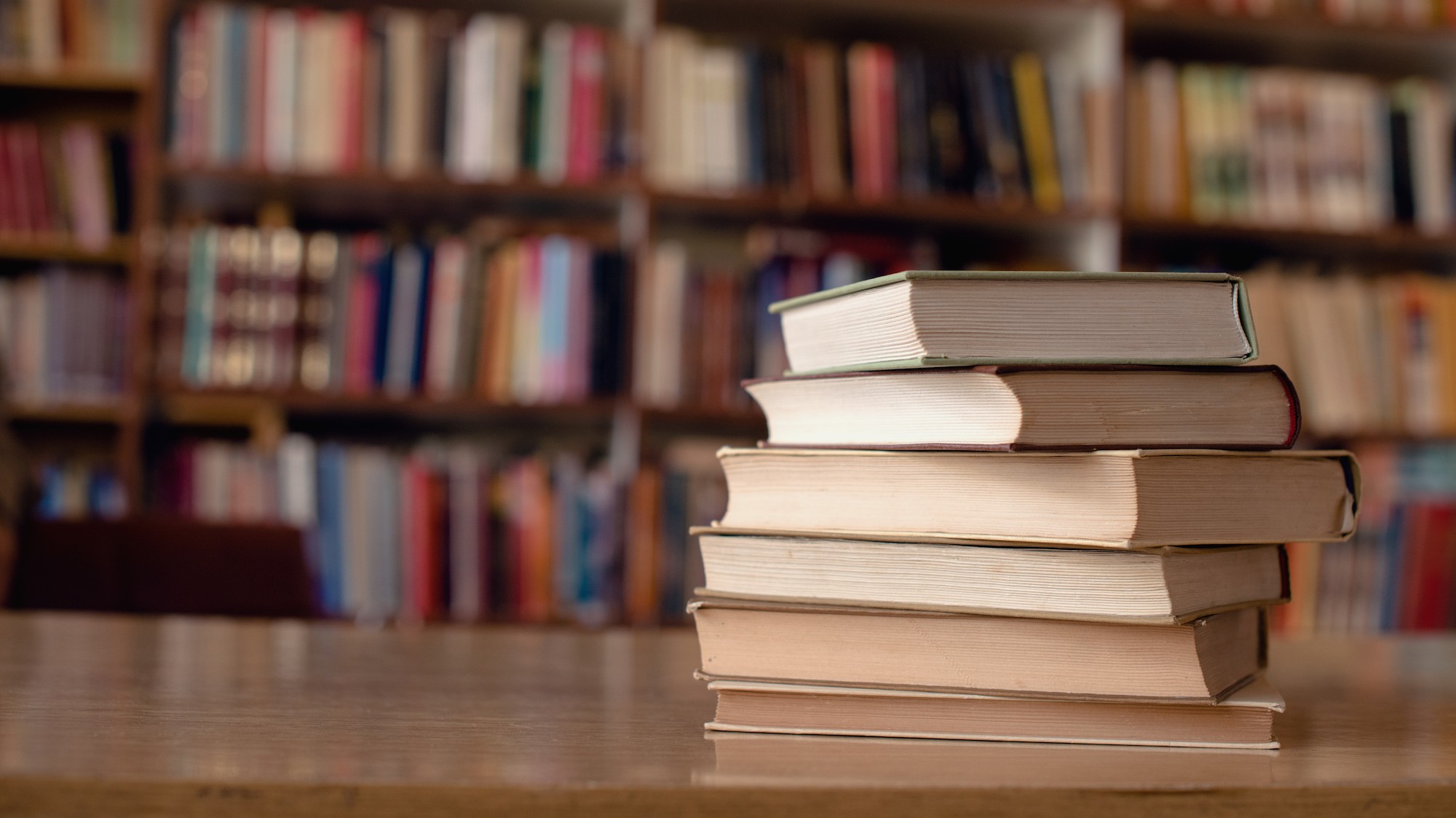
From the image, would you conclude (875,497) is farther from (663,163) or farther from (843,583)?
(663,163)

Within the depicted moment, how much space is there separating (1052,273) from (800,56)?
5.75 feet

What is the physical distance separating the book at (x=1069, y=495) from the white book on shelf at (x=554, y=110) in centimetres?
165

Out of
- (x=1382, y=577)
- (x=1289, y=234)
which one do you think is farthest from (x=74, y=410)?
(x=1382, y=577)

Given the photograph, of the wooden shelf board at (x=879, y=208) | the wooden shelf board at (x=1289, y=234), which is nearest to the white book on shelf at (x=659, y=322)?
the wooden shelf board at (x=879, y=208)

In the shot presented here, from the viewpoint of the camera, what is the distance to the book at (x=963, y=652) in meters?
0.50

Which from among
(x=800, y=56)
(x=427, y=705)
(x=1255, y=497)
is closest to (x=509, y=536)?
(x=800, y=56)

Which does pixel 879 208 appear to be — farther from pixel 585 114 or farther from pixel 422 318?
pixel 422 318

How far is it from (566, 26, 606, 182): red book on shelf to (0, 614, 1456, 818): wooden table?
5.02ft

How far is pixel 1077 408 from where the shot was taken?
0.52 meters

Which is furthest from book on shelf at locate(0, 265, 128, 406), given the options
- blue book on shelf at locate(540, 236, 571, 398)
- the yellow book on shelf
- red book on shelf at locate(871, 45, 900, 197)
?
the yellow book on shelf

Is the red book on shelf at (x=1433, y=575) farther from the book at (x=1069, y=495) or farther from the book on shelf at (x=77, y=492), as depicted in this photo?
the book on shelf at (x=77, y=492)

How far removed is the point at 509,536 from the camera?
82.3 inches

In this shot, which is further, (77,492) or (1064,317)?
(77,492)

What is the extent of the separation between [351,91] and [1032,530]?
1847mm
